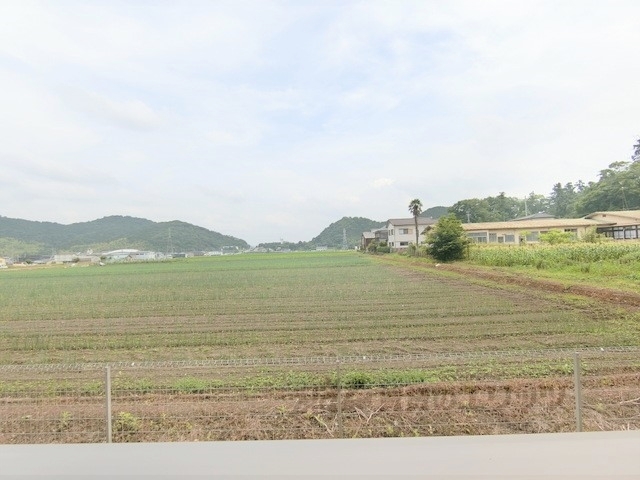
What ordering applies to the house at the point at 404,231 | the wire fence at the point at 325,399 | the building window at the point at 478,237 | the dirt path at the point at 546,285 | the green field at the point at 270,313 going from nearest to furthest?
1. the wire fence at the point at 325,399
2. the green field at the point at 270,313
3. the building window at the point at 478,237
4. the dirt path at the point at 546,285
5. the house at the point at 404,231

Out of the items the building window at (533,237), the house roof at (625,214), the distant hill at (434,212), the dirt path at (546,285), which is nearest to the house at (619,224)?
the house roof at (625,214)

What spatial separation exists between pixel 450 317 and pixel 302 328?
6.12 ft

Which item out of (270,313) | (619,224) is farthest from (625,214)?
(270,313)

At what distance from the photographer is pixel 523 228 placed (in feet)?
14.3

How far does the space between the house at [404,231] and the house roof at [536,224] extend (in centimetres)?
50

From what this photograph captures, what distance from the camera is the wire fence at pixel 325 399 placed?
233 centimetres

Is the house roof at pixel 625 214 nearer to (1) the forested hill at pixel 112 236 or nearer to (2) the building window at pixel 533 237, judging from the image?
(2) the building window at pixel 533 237

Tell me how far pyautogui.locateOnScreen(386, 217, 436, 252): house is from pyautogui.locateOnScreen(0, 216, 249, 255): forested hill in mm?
2282

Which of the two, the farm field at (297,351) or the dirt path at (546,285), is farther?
the dirt path at (546,285)

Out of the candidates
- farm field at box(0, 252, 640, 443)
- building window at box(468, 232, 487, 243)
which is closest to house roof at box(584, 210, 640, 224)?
farm field at box(0, 252, 640, 443)

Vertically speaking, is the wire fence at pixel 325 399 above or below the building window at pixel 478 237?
below

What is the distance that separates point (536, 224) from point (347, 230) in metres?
2.37

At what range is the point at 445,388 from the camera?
109 inches

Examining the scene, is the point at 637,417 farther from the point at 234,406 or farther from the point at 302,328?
the point at 302,328
